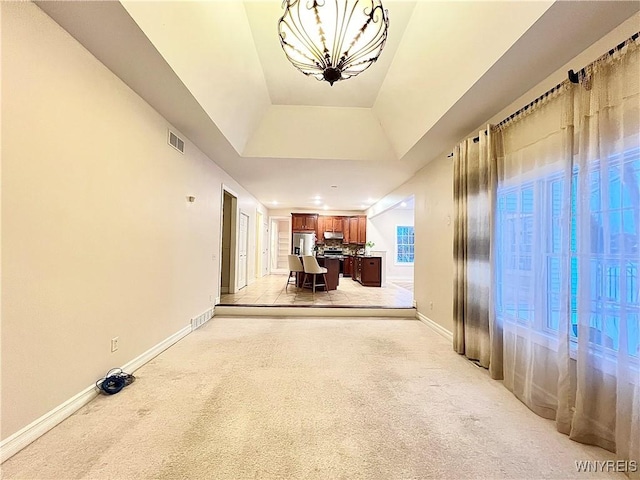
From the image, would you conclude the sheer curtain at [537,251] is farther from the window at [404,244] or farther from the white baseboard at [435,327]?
the window at [404,244]

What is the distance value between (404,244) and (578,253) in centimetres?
840

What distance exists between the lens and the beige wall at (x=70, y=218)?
1539mm

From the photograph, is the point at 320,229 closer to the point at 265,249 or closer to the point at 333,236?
the point at 333,236

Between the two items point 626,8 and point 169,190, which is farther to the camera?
point 169,190

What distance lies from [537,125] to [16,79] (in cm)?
350

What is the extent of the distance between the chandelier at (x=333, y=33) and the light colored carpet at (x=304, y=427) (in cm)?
233

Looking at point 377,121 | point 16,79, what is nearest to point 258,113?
point 377,121

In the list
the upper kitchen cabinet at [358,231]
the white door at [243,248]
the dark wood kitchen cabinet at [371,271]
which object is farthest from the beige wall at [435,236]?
the upper kitchen cabinet at [358,231]

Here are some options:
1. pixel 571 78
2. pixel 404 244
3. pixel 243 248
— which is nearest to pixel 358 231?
pixel 404 244

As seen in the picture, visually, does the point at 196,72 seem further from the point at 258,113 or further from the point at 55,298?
the point at 55,298

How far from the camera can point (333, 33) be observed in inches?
66.8

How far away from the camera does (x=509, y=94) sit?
7.95ft

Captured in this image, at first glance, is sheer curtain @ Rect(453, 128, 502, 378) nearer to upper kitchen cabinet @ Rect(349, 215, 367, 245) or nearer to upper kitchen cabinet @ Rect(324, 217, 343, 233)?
upper kitchen cabinet @ Rect(349, 215, 367, 245)

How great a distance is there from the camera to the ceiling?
175 cm
